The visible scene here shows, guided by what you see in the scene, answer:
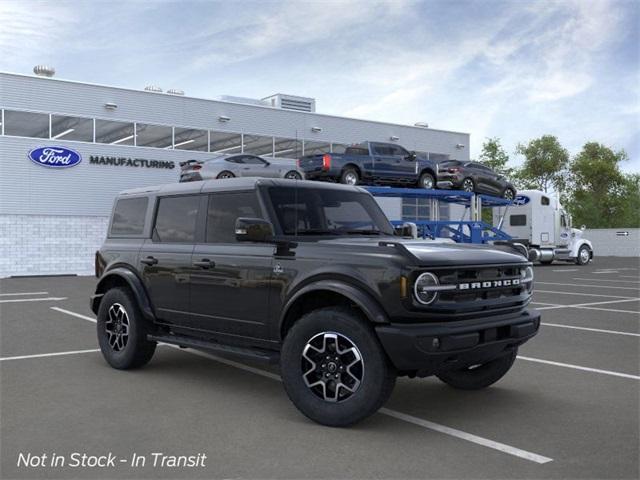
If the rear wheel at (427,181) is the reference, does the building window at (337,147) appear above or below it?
above

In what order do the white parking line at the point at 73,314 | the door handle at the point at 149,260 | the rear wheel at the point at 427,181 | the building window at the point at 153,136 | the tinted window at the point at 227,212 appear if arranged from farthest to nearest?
the building window at the point at 153,136, the rear wheel at the point at 427,181, the white parking line at the point at 73,314, the door handle at the point at 149,260, the tinted window at the point at 227,212

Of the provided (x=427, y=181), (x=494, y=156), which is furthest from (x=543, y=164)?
(x=427, y=181)

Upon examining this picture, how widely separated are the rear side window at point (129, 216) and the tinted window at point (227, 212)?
1.19 meters

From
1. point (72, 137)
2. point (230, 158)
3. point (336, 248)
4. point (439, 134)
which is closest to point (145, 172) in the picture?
point (72, 137)

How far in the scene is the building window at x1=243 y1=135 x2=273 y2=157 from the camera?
102 ft

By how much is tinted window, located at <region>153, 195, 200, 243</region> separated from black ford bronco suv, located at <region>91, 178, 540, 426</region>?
0.06 ft

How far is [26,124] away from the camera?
1008 inches

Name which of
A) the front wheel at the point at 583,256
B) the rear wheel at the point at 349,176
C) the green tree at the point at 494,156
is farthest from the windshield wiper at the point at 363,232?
the green tree at the point at 494,156

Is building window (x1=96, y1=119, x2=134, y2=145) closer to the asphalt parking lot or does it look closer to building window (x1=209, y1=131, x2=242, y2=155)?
building window (x1=209, y1=131, x2=242, y2=155)

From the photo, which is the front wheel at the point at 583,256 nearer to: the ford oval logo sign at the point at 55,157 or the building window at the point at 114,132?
the building window at the point at 114,132

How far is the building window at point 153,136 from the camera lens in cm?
2823

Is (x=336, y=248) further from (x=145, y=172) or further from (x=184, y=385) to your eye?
(x=145, y=172)

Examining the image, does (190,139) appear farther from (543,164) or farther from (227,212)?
(543,164)

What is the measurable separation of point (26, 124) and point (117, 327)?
21629 mm
